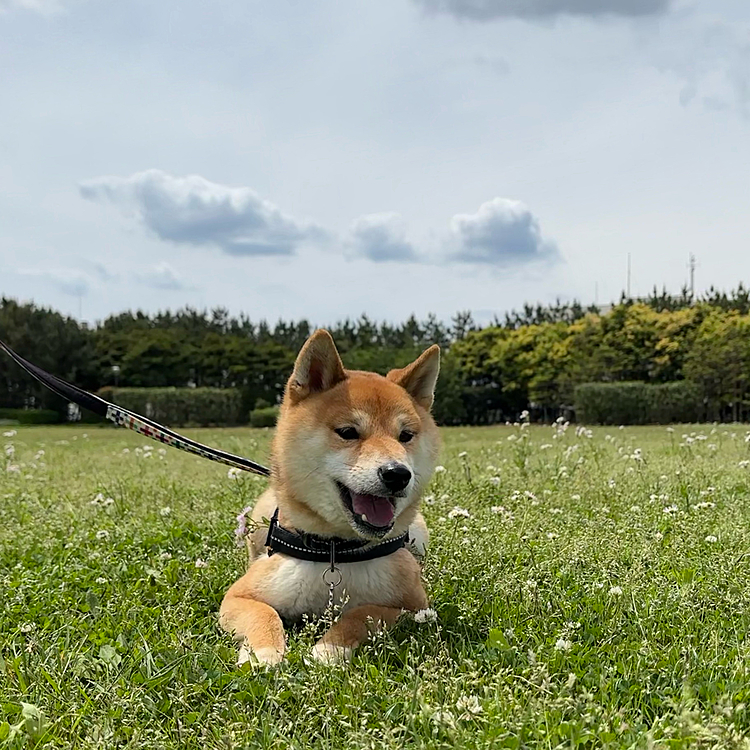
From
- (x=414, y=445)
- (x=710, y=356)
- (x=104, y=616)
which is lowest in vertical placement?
(x=104, y=616)

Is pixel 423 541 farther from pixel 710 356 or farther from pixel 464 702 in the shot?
pixel 710 356

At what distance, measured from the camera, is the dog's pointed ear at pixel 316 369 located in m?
2.95

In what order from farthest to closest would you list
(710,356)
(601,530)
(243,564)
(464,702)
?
(710,356) → (601,530) → (243,564) → (464,702)

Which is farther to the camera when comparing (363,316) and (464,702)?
(363,316)

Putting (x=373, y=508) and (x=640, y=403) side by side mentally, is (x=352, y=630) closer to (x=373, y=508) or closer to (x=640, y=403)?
(x=373, y=508)

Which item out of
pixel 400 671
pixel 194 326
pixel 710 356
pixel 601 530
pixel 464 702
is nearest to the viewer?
pixel 464 702

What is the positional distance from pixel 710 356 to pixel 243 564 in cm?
3004

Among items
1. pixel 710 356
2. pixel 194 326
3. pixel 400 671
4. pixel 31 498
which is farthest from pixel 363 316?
pixel 400 671

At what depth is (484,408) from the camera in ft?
141

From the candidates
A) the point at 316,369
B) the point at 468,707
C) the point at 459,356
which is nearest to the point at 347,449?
the point at 316,369

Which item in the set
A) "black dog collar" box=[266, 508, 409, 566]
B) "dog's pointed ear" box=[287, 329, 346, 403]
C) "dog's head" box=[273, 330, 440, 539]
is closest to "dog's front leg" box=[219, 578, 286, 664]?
"black dog collar" box=[266, 508, 409, 566]

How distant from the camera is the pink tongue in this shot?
2.80 metres

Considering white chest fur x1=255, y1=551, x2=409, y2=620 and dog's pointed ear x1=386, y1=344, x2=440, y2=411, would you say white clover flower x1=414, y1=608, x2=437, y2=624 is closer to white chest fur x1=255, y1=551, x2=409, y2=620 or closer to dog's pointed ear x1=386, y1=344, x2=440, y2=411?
white chest fur x1=255, y1=551, x2=409, y2=620

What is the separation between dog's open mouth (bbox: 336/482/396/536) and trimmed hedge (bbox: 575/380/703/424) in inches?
1089
